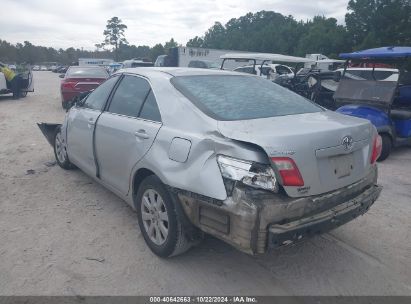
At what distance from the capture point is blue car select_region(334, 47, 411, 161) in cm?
654

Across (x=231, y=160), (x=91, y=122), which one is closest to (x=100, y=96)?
(x=91, y=122)

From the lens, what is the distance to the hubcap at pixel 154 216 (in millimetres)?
3109

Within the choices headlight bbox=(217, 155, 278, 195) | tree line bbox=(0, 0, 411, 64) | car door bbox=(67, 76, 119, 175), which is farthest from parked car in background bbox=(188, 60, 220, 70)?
tree line bbox=(0, 0, 411, 64)

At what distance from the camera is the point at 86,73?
12.7 meters

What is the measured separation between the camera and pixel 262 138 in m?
2.49

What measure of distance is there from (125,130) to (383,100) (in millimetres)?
5103

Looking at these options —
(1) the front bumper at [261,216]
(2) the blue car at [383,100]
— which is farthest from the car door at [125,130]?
(2) the blue car at [383,100]

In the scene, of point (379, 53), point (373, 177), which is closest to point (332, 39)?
point (379, 53)

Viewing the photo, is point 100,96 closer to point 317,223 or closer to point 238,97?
point 238,97

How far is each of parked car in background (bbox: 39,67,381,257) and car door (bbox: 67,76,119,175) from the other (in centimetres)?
35

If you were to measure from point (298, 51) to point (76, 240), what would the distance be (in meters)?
48.0

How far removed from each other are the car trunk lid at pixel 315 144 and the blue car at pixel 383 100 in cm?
387

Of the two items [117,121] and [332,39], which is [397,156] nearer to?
[117,121]

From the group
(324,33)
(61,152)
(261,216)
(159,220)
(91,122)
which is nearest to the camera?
(261,216)
